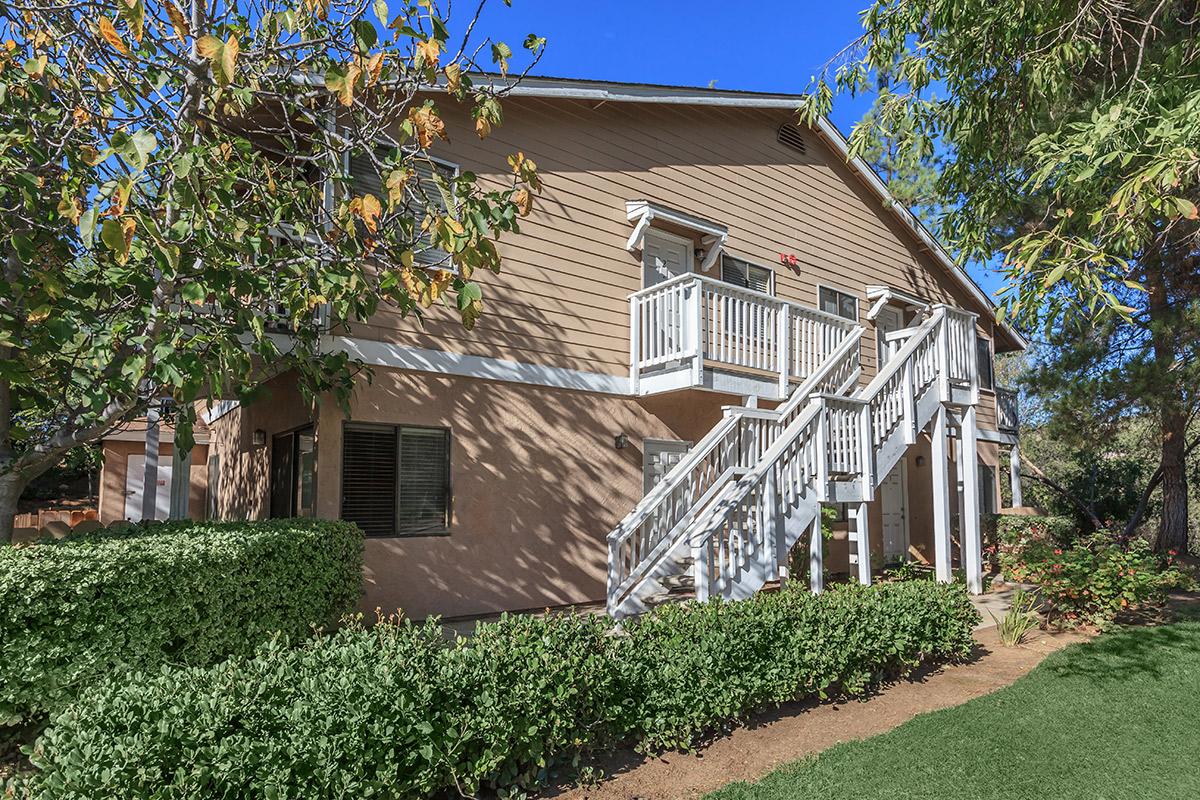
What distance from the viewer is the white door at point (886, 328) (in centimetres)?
1514

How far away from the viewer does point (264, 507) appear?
10109 millimetres

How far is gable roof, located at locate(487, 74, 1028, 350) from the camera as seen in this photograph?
32.8 feet

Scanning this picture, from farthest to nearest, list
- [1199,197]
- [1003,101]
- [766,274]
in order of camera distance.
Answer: [766,274] → [1003,101] → [1199,197]

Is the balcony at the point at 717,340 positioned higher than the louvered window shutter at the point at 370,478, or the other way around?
the balcony at the point at 717,340

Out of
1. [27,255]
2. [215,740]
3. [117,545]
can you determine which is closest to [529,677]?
[215,740]

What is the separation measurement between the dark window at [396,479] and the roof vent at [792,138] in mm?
8601

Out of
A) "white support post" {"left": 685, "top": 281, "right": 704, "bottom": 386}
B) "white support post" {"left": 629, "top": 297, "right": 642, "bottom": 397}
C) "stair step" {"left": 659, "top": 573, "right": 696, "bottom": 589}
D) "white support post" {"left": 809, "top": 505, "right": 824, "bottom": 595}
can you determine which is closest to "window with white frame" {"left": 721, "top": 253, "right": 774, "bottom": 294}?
"white support post" {"left": 629, "top": 297, "right": 642, "bottom": 397}

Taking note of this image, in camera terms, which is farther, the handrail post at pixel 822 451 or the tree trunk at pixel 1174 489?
the tree trunk at pixel 1174 489

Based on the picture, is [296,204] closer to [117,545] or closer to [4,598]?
[117,545]

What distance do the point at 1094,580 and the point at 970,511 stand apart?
277 centimetres

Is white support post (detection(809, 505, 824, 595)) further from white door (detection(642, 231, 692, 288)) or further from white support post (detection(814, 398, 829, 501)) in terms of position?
white door (detection(642, 231, 692, 288))

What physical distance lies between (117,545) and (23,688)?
0.97m

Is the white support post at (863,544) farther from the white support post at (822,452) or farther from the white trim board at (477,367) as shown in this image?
the white trim board at (477,367)

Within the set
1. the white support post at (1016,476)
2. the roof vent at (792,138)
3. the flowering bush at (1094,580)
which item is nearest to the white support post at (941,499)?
the flowering bush at (1094,580)
